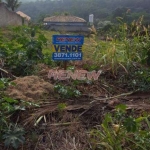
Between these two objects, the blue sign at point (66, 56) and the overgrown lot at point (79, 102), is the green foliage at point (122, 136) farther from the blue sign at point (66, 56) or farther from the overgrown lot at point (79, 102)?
the blue sign at point (66, 56)

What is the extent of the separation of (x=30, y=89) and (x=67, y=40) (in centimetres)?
73

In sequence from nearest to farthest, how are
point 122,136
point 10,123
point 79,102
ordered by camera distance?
point 122,136 < point 10,123 < point 79,102

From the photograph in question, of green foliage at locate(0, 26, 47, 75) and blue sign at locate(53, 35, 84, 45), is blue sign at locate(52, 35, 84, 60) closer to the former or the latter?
blue sign at locate(53, 35, 84, 45)

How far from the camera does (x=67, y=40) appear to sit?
2.86 m

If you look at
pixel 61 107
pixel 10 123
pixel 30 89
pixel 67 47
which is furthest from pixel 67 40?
pixel 10 123

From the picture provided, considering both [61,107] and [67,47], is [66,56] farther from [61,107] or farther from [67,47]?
[61,107]

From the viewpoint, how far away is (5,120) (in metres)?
1.98

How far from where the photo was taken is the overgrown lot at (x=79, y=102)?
1.88 m

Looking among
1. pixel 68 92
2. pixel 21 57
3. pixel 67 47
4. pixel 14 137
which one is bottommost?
pixel 14 137

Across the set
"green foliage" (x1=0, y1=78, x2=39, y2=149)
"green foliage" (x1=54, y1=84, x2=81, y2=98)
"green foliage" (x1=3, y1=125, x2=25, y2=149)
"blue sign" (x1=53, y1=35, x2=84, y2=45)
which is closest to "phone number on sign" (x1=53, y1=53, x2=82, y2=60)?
"blue sign" (x1=53, y1=35, x2=84, y2=45)

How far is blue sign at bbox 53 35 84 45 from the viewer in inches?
112

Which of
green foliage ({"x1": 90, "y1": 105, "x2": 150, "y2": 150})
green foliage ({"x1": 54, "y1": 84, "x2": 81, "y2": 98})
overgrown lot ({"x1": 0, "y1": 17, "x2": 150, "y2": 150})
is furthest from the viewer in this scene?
green foliage ({"x1": 54, "y1": 84, "x2": 81, "y2": 98})

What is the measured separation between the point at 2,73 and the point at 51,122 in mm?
1021

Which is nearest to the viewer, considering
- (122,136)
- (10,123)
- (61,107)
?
(122,136)
